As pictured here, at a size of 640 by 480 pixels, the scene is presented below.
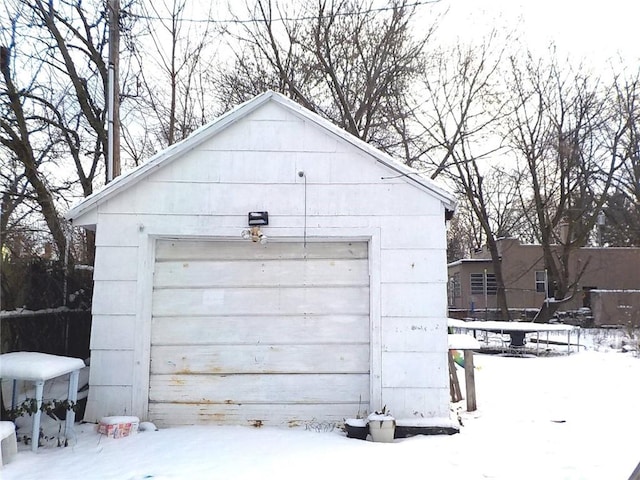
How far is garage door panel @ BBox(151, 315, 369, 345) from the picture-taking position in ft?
19.2

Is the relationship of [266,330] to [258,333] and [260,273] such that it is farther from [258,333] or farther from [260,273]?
[260,273]

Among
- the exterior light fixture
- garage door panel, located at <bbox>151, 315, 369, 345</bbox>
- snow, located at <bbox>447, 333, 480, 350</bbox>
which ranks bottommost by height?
snow, located at <bbox>447, 333, 480, 350</bbox>

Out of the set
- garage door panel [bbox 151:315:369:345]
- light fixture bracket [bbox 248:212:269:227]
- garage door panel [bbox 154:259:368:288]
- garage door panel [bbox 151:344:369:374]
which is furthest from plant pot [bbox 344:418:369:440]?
light fixture bracket [bbox 248:212:269:227]

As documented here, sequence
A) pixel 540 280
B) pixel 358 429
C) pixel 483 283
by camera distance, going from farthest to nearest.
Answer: pixel 483 283
pixel 540 280
pixel 358 429

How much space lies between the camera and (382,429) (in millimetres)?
5203

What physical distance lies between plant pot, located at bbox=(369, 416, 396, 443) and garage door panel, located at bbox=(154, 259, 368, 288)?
1478mm

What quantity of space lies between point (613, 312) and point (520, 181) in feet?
21.3

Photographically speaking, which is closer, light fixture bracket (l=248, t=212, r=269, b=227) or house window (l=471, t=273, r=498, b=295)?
light fixture bracket (l=248, t=212, r=269, b=227)

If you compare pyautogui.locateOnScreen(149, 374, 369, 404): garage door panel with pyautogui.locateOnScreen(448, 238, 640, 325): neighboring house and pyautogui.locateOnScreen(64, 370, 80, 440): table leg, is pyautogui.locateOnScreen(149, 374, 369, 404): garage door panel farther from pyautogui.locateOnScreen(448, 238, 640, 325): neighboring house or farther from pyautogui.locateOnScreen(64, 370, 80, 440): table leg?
pyautogui.locateOnScreen(448, 238, 640, 325): neighboring house

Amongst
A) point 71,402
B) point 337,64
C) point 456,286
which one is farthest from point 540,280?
point 71,402

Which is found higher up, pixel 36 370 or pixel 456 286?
pixel 456 286

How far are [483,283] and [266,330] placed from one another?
23025mm

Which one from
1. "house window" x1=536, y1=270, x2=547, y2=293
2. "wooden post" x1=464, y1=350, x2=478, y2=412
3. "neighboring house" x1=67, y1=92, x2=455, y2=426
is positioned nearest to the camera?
"neighboring house" x1=67, y1=92, x2=455, y2=426

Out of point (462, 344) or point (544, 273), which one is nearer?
point (462, 344)
